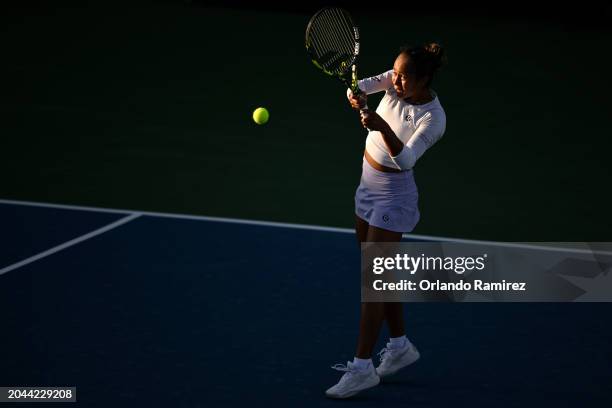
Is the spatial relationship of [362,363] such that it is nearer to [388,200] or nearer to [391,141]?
[388,200]

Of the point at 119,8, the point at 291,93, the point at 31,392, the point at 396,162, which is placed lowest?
the point at 31,392

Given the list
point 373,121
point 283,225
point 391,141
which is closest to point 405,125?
point 391,141

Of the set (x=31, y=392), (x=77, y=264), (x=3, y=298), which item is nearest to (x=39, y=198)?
(x=77, y=264)

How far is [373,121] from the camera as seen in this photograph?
5.76 metres

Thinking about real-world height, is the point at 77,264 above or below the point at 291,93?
below

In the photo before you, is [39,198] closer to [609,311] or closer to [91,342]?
[91,342]

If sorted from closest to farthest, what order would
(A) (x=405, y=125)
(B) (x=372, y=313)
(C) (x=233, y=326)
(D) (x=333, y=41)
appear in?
(A) (x=405, y=125) → (B) (x=372, y=313) → (D) (x=333, y=41) → (C) (x=233, y=326)

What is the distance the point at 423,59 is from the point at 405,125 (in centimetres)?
37

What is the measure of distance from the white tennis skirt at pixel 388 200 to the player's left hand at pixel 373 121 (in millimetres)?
538

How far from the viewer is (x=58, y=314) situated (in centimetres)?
742

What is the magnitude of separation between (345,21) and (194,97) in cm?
686

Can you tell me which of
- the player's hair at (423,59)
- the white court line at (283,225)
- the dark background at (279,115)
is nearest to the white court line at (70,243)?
the white court line at (283,225)

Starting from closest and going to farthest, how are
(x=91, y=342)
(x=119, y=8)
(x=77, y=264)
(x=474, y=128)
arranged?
1. (x=91, y=342)
2. (x=77, y=264)
3. (x=474, y=128)
4. (x=119, y=8)

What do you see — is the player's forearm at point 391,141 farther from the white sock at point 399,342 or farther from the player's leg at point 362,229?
the white sock at point 399,342
